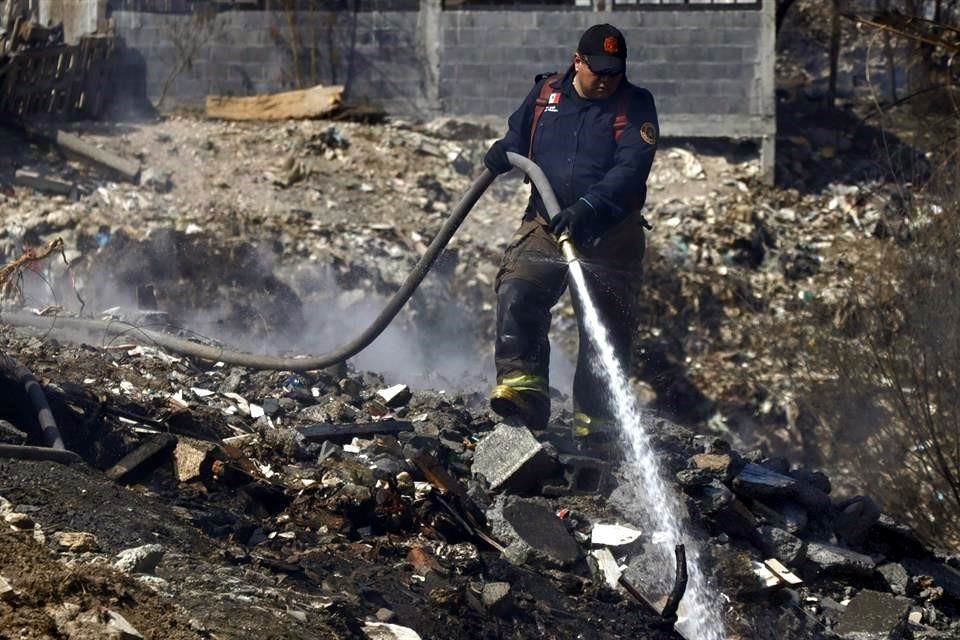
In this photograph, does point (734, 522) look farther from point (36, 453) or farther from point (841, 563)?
point (36, 453)

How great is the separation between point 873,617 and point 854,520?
87 centimetres

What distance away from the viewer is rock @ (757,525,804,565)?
248 inches

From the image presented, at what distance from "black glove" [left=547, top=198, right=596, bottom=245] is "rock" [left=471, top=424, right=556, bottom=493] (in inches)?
37.8

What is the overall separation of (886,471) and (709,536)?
265 cm

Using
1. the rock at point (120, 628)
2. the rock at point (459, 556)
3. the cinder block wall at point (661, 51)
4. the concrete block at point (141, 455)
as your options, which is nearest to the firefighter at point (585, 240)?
the rock at point (459, 556)

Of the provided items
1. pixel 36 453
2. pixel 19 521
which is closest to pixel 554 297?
pixel 36 453

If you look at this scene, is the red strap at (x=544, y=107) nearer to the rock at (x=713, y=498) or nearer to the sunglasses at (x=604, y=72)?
the sunglasses at (x=604, y=72)

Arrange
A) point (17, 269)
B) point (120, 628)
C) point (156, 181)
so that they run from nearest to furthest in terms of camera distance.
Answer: point (120, 628) → point (17, 269) → point (156, 181)

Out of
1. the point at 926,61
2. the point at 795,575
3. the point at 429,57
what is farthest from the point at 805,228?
the point at 795,575

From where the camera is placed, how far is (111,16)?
47.5 ft

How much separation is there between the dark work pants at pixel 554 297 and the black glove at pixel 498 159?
31 centimetres

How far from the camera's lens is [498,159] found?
6895 mm

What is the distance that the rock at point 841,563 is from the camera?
20.9 feet

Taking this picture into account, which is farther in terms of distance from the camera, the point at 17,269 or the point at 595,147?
the point at 17,269
